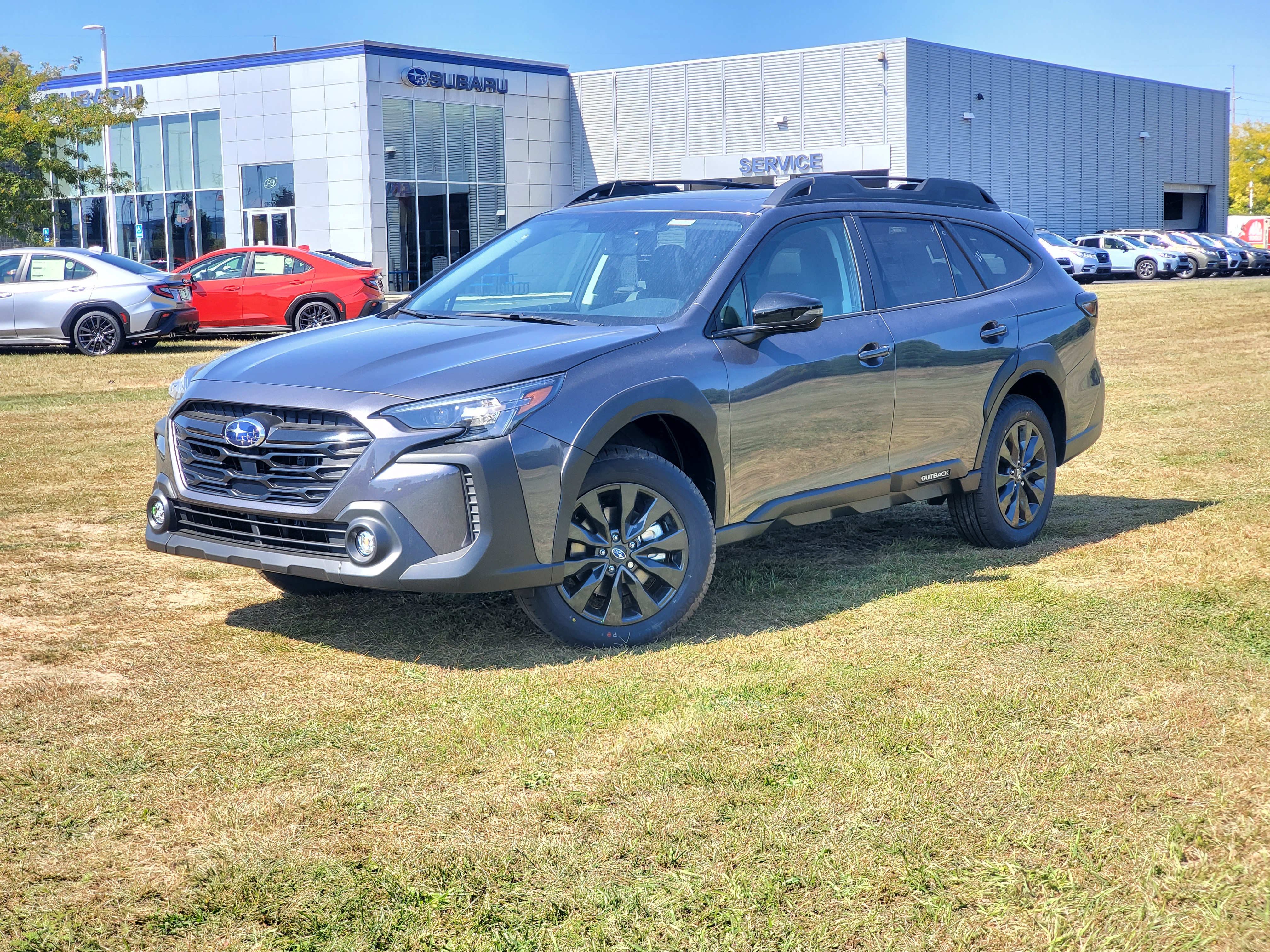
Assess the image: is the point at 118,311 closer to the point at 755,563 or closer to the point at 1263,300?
the point at 755,563

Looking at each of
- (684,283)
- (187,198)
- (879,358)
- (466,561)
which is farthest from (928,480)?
(187,198)

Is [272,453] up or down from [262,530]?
up

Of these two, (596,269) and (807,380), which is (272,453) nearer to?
(596,269)

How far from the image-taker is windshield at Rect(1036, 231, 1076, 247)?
1638 inches

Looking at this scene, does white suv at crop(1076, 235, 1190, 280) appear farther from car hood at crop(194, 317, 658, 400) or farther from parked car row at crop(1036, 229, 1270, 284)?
car hood at crop(194, 317, 658, 400)

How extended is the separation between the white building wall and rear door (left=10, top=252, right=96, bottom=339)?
107 feet

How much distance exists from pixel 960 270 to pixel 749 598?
2.04 metres

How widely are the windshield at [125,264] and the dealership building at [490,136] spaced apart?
22.9 m

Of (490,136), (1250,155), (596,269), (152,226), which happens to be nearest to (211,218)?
(152,226)

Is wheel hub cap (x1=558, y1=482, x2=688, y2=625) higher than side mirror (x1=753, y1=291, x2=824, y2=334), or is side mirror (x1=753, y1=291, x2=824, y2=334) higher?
side mirror (x1=753, y1=291, x2=824, y2=334)

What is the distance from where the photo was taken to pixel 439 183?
4472 centimetres

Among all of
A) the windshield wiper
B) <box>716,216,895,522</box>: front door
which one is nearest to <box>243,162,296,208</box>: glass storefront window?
the windshield wiper

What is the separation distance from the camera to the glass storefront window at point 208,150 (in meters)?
44.2

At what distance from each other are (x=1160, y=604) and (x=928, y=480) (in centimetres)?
121
